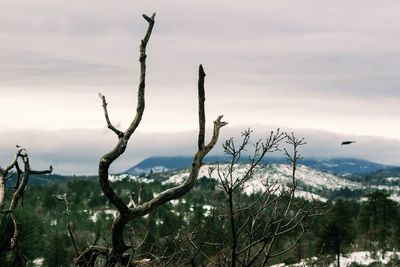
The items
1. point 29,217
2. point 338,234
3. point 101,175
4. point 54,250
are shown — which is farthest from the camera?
point 54,250

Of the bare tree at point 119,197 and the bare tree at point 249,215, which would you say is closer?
the bare tree at point 119,197

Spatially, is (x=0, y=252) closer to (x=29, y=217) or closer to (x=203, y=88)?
(x=29, y=217)

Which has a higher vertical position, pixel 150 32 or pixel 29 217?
pixel 150 32

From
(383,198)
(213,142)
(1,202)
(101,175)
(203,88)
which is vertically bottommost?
(383,198)

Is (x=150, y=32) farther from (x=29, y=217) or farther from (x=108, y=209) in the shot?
(x=108, y=209)

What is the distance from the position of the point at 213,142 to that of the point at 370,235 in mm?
92278

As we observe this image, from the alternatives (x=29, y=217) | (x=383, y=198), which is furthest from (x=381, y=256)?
(x=29, y=217)

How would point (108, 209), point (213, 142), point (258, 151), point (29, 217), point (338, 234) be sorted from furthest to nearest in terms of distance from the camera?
1. point (108, 209)
2. point (338, 234)
3. point (29, 217)
4. point (258, 151)
5. point (213, 142)

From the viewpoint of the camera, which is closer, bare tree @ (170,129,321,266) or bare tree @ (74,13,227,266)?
bare tree @ (74,13,227,266)

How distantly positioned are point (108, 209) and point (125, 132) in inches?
7614

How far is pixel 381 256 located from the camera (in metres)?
76.5

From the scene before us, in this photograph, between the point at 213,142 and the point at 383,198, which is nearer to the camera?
the point at 213,142

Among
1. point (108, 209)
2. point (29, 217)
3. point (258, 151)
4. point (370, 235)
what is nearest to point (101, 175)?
point (258, 151)

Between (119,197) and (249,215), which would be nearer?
(119,197)
